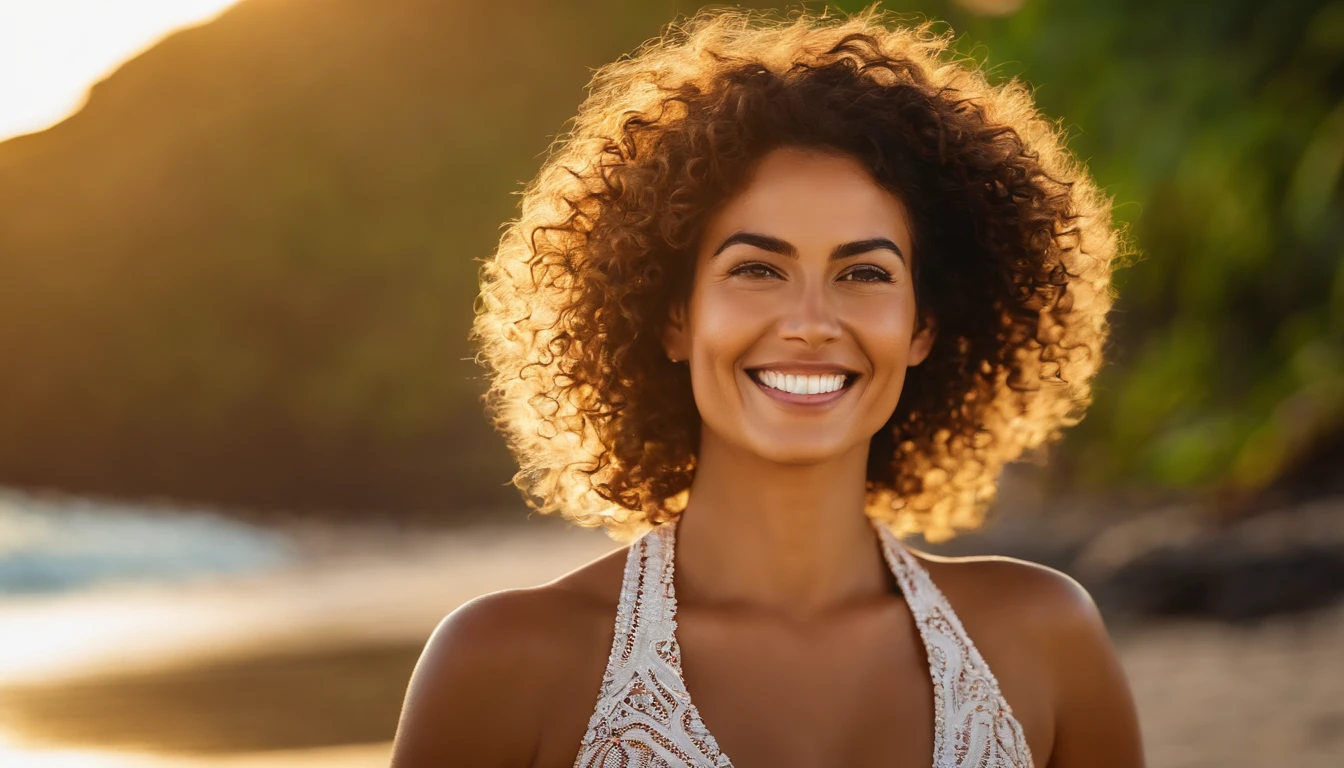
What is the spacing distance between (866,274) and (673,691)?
2.45 feet

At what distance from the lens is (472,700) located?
2420 millimetres

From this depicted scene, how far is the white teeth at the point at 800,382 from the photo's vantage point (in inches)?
101

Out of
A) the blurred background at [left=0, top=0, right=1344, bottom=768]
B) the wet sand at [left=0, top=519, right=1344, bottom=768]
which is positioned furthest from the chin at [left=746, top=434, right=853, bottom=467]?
the wet sand at [left=0, top=519, right=1344, bottom=768]

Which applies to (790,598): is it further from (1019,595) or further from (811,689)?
(1019,595)

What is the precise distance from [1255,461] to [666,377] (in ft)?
23.4

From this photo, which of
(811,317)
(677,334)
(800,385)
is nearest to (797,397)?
(800,385)

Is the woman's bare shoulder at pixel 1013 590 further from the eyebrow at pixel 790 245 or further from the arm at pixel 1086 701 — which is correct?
the eyebrow at pixel 790 245

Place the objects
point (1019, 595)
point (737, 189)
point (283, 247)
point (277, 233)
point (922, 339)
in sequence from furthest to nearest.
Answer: point (277, 233)
point (283, 247)
point (922, 339)
point (1019, 595)
point (737, 189)

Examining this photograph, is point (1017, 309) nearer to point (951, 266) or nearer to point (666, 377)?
point (951, 266)

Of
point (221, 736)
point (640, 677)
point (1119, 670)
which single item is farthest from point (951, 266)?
point (221, 736)

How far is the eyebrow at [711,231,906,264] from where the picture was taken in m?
2.59

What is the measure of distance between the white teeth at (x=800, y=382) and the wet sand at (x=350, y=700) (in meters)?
3.42

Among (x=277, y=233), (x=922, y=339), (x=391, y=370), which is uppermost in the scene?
(x=277, y=233)

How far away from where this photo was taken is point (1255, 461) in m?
9.24
